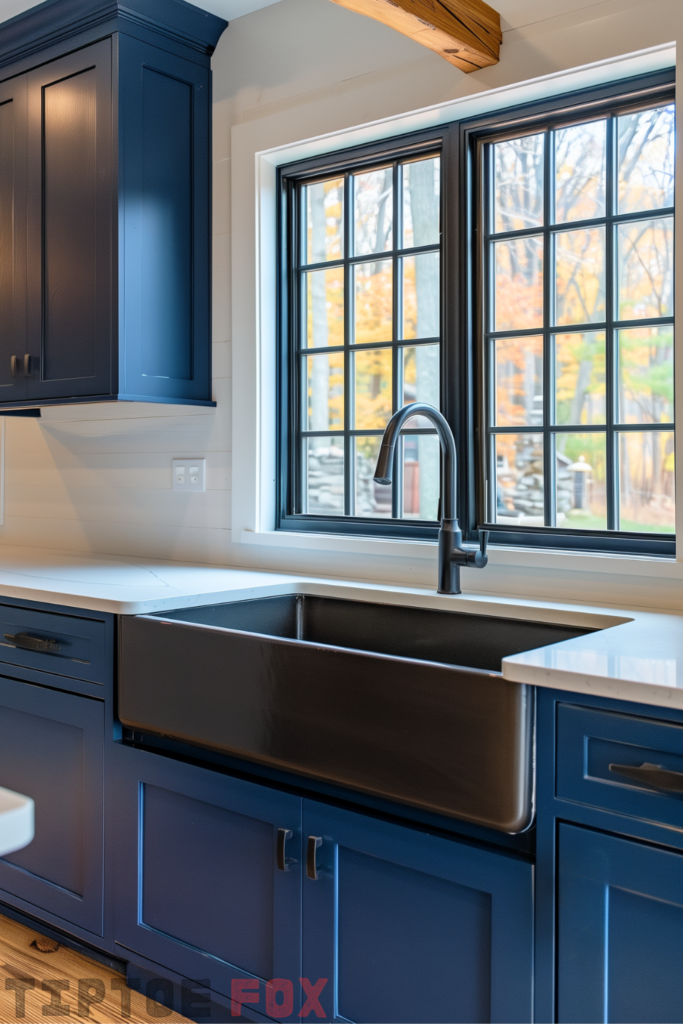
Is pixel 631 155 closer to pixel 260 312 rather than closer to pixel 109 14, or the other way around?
pixel 260 312

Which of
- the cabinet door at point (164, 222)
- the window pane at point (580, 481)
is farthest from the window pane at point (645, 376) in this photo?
the cabinet door at point (164, 222)

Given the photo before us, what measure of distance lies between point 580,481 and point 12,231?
1.86 m

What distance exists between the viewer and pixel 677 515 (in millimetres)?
1764

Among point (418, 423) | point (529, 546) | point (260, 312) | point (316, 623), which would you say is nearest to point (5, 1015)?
point (316, 623)

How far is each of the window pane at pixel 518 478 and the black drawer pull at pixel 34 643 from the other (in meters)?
1.12

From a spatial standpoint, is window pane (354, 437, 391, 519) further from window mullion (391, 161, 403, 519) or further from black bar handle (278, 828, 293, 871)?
black bar handle (278, 828, 293, 871)

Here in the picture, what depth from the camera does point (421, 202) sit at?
230cm

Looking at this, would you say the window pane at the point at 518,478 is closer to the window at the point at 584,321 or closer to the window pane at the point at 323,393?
the window at the point at 584,321

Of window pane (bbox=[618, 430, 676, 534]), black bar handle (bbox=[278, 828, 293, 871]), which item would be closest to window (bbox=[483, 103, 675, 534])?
window pane (bbox=[618, 430, 676, 534])

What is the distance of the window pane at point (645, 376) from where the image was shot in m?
1.96

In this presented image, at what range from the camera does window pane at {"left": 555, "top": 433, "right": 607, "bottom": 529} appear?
2057 millimetres

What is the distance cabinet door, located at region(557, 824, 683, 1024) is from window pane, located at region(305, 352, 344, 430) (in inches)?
60.7

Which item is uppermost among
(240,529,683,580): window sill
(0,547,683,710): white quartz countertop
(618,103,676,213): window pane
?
(618,103,676,213): window pane

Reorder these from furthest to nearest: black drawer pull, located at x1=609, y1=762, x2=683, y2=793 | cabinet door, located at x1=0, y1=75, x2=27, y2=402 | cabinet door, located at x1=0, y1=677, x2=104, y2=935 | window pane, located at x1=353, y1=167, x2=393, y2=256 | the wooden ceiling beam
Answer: cabinet door, located at x1=0, y1=75, x2=27, y2=402
window pane, located at x1=353, y1=167, x2=393, y2=256
cabinet door, located at x1=0, y1=677, x2=104, y2=935
the wooden ceiling beam
black drawer pull, located at x1=609, y1=762, x2=683, y2=793
